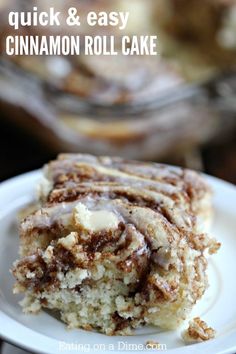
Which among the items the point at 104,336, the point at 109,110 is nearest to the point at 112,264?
the point at 104,336

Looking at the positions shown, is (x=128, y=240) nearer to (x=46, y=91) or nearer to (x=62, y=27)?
(x=46, y=91)

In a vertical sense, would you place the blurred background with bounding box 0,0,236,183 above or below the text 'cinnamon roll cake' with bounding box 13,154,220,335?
below

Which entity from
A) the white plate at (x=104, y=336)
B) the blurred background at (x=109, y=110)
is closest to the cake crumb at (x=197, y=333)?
the white plate at (x=104, y=336)

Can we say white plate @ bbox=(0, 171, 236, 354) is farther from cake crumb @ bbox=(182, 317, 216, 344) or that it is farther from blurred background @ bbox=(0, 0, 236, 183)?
blurred background @ bbox=(0, 0, 236, 183)

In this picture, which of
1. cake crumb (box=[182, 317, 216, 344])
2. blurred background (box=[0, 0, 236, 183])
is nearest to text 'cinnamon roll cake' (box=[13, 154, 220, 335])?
cake crumb (box=[182, 317, 216, 344])

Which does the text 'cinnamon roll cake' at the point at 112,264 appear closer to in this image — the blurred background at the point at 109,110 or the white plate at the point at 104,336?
the white plate at the point at 104,336

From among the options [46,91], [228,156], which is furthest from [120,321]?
[228,156]

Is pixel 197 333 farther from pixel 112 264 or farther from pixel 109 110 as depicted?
pixel 109 110
